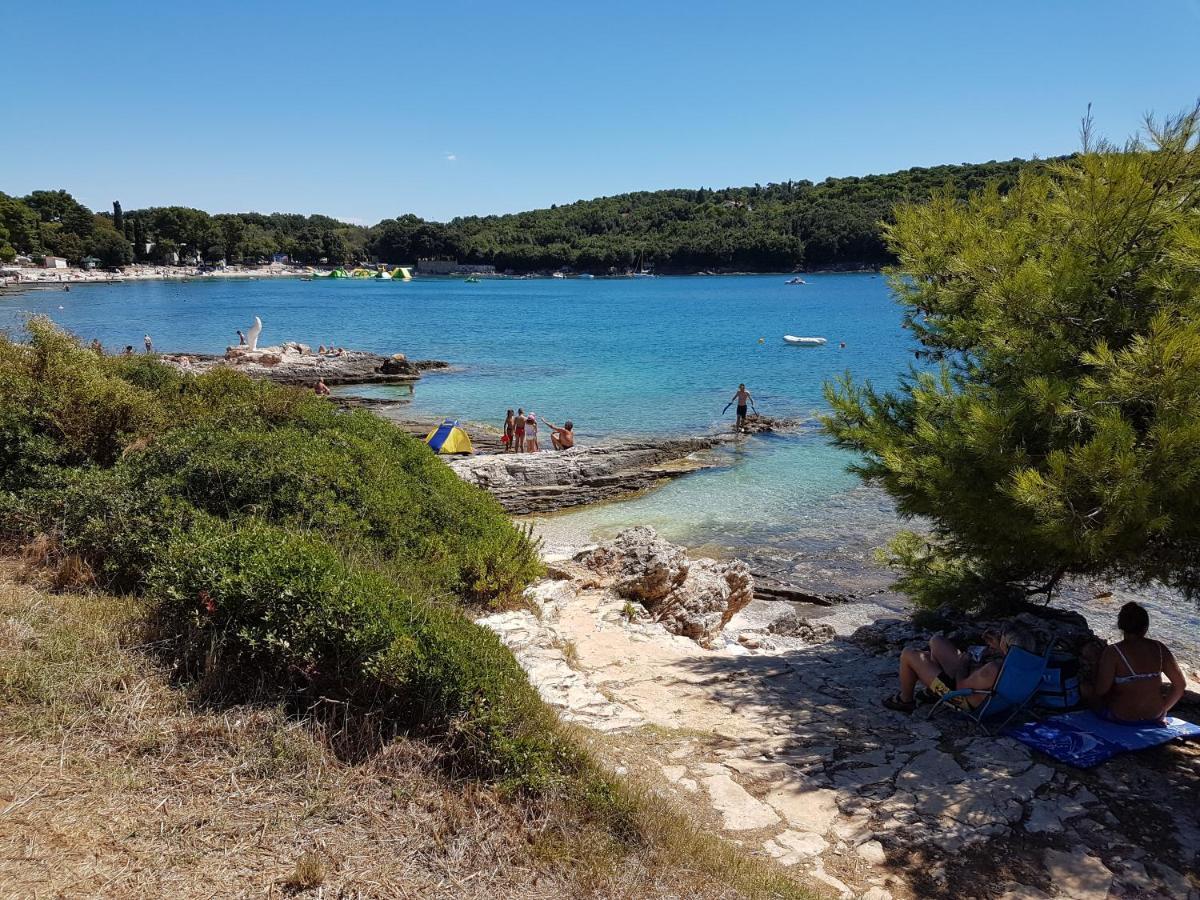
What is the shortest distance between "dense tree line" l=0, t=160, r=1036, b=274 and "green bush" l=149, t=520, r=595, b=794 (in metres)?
111

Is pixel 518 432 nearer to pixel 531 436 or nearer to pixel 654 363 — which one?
pixel 531 436

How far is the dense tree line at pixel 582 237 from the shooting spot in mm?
126250

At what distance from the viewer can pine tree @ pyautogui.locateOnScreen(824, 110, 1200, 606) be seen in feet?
17.0

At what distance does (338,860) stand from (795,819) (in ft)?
9.03

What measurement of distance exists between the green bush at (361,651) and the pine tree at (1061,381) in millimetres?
3705

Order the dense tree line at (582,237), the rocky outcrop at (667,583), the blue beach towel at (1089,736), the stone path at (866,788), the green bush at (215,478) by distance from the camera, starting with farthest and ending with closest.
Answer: the dense tree line at (582,237)
the rocky outcrop at (667,583)
the green bush at (215,478)
the blue beach towel at (1089,736)
the stone path at (866,788)

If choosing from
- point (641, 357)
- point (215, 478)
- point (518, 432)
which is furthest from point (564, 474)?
point (641, 357)

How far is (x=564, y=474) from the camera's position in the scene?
59.6 feet

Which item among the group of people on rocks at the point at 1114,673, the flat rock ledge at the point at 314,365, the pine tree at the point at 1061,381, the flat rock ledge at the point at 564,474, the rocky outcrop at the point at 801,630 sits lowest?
the rocky outcrop at the point at 801,630

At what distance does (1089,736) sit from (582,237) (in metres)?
195

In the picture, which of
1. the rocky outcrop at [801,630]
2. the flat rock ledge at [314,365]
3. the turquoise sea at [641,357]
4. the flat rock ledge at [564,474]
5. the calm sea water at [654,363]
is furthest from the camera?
the flat rock ledge at [314,365]

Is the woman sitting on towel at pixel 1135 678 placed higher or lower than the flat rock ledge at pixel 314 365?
lower

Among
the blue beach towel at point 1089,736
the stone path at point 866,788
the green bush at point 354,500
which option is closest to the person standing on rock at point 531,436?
the green bush at point 354,500

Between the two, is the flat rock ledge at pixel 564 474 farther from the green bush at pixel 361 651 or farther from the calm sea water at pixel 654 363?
the green bush at pixel 361 651
